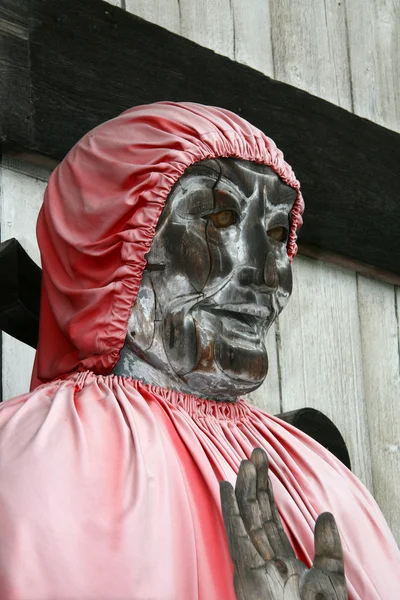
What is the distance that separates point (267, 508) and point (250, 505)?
1.1 inches

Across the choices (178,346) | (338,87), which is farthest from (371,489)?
(178,346)

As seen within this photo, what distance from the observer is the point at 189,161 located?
278 centimetres

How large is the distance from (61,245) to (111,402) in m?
0.29

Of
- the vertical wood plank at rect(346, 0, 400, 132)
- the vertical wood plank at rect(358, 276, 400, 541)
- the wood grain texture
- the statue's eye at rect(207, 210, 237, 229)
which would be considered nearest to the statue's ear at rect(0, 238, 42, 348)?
the wood grain texture

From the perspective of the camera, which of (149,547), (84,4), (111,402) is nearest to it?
(149,547)

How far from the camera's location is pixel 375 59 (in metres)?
4.09

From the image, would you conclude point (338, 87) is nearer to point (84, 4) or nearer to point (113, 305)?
Answer: point (84, 4)

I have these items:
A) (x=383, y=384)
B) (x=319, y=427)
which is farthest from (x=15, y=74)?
(x=383, y=384)

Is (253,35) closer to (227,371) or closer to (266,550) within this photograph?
(227,371)

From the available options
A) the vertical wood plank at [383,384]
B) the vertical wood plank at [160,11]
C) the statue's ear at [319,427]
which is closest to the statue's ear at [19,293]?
the statue's ear at [319,427]

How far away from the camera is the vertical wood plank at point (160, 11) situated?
3566 millimetres

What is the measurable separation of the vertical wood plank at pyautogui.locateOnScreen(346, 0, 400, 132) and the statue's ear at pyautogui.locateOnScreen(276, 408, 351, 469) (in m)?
0.83

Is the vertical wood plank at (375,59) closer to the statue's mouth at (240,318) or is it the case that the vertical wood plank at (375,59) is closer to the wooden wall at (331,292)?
the wooden wall at (331,292)

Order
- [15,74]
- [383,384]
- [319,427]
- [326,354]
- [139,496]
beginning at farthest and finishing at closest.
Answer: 1. [383,384]
2. [326,354]
3. [319,427]
4. [15,74]
5. [139,496]
